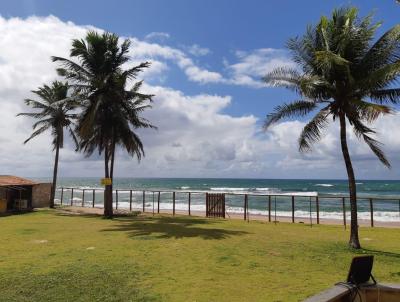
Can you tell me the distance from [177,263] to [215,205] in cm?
1454

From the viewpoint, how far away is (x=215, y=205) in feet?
81.5

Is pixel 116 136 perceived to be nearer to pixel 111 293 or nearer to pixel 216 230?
pixel 216 230

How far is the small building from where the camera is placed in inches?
1040

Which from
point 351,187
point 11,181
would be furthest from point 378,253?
point 11,181

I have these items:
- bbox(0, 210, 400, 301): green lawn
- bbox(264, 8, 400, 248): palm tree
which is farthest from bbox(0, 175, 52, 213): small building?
bbox(264, 8, 400, 248): palm tree

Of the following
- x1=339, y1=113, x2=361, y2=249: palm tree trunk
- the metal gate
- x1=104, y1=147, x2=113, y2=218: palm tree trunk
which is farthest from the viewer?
the metal gate

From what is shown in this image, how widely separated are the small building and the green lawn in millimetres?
10285

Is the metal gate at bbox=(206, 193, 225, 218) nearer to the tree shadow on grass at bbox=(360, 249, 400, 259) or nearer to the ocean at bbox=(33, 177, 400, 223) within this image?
the ocean at bbox=(33, 177, 400, 223)

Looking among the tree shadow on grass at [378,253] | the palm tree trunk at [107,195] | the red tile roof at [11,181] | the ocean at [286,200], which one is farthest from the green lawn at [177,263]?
the red tile roof at [11,181]

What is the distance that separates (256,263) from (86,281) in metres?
4.46

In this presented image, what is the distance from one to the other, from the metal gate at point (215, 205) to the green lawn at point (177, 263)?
762 cm

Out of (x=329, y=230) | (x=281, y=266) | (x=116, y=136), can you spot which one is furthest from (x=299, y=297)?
(x=116, y=136)

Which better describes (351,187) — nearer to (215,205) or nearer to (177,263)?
(177,263)

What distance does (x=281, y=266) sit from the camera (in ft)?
33.3
